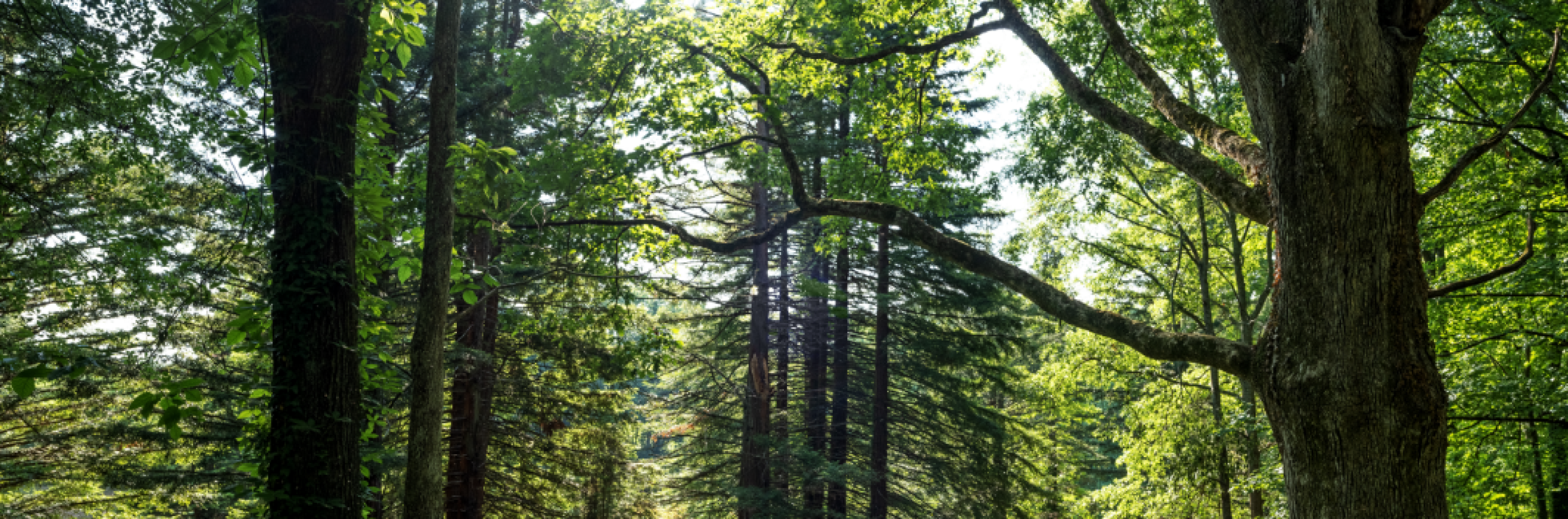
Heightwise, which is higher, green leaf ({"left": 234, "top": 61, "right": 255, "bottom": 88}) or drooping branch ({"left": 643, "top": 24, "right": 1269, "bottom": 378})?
green leaf ({"left": 234, "top": 61, "right": 255, "bottom": 88})

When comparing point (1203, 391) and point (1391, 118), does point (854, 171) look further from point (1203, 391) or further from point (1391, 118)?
point (1203, 391)

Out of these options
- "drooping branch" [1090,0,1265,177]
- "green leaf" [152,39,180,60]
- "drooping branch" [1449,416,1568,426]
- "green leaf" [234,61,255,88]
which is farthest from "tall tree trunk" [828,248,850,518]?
"green leaf" [152,39,180,60]

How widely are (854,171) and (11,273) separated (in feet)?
36.6

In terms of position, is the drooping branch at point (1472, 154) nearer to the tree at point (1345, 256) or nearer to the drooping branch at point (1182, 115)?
the tree at point (1345, 256)

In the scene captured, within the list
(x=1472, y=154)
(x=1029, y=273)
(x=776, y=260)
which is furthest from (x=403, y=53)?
(x=776, y=260)

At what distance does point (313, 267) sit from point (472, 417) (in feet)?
28.8

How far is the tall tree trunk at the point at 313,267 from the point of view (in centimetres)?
333

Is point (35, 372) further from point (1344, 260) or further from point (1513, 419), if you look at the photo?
point (1513, 419)

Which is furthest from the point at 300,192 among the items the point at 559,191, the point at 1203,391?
the point at 1203,391

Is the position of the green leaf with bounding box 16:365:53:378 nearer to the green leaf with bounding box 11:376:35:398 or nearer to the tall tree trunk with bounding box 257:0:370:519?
the green leaf with bounding box 11:376:35:398

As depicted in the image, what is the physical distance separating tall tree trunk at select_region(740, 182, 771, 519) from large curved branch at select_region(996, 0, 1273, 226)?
28.1ft

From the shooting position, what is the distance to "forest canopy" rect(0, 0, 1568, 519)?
3266 mm

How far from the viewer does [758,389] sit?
13.8 meters

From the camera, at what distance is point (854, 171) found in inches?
281
